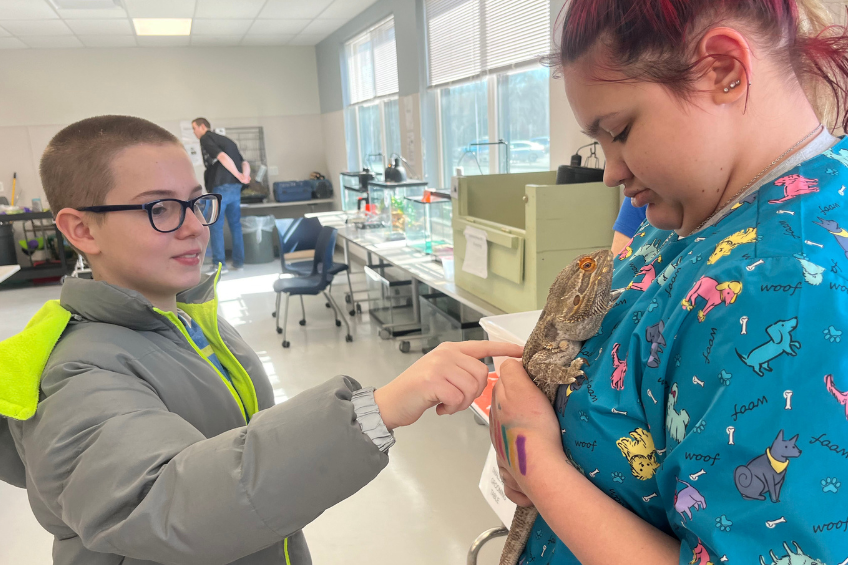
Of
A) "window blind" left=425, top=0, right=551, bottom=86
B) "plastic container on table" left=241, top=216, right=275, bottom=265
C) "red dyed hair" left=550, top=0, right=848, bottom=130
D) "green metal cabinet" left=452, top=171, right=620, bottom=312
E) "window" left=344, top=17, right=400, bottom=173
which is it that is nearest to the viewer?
"red dyed hair" left=550, top=0, right=848, bottom=130

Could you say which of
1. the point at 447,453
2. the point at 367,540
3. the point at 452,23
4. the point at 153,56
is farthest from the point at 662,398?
the point at 153,56

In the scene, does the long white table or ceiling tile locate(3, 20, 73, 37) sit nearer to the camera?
the long white table

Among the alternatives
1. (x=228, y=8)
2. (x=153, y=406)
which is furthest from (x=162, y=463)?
(x=228, y=8)

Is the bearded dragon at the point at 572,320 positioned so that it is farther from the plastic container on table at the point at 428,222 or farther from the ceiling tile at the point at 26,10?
the ceiling tile at the point at 26,10

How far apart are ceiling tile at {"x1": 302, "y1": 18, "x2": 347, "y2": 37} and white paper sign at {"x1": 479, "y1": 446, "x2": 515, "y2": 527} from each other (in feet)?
21.8

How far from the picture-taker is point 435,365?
31.9 inches

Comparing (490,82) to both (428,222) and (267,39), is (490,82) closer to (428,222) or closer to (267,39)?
(428,222)

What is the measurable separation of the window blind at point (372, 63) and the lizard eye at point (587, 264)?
19.7ft

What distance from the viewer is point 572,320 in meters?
0.80

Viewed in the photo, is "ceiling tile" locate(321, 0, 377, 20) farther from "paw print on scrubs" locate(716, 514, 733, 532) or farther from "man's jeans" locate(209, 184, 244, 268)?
"paw print on scrubs" locate(716, 514, 733, 532)

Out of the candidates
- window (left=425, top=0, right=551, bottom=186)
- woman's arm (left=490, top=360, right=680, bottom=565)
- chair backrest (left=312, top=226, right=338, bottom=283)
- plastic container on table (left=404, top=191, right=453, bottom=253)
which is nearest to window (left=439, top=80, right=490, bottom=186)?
window (left=425, top=0, right=551, bottom=186)

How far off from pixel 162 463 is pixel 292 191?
8.23m

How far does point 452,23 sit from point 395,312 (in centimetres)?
263

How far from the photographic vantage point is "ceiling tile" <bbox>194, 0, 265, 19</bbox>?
5902 mm
